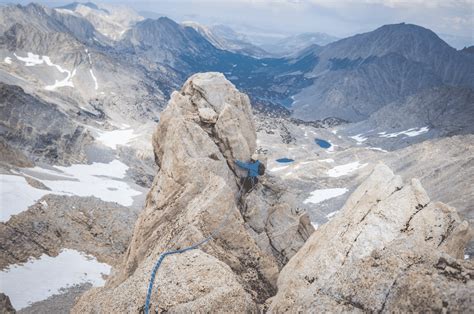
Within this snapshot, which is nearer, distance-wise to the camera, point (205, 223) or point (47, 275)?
point (205, 223)

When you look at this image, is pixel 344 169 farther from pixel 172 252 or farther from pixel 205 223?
pixel 172 252

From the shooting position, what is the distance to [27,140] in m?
93.9

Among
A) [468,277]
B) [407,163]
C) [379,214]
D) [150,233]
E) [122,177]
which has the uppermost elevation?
[468,277]

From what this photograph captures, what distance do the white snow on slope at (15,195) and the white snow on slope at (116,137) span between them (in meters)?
85.1

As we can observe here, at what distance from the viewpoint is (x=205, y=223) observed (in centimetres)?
1867

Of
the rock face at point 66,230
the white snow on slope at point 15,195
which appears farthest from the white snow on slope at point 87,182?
the rock face at point 66,230

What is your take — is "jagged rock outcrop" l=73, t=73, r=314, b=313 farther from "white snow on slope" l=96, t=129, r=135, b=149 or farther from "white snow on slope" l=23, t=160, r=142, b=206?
"white snow on slope" l=96, t=129, r=135, b=149

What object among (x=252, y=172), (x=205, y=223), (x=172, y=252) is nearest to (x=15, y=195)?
(x=252, y=172)

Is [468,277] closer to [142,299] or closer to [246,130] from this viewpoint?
[142,299]

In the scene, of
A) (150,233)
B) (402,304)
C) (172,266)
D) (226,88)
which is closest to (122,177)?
(226,88)

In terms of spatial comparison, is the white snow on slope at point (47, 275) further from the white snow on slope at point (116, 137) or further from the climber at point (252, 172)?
the white snow on slope at point (116, 137)

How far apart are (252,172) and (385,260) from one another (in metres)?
20.0

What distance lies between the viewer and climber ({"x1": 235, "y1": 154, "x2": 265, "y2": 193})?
3011 cm

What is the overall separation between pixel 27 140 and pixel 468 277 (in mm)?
101825
